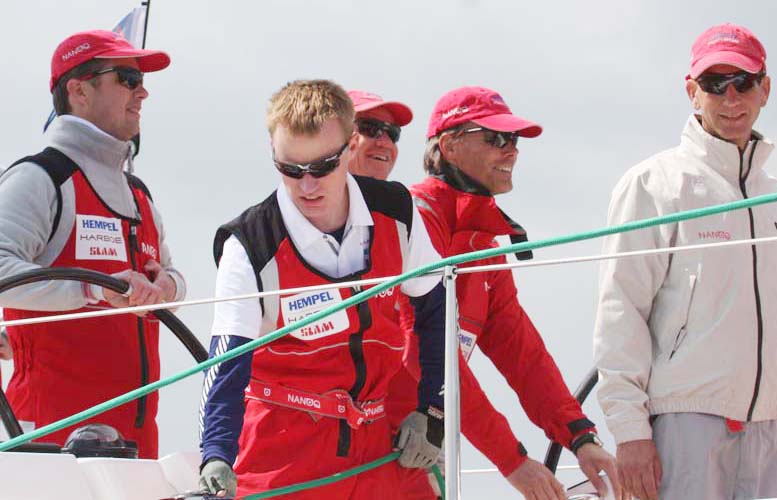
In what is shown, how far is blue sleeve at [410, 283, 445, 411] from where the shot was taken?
3756mm

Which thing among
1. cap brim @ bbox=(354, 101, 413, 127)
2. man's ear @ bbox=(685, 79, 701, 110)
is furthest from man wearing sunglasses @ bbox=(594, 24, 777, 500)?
cap brim @ bbox=(354, 101, 413, 127)

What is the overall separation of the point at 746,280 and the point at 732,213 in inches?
8.0

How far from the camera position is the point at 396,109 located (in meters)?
5.11

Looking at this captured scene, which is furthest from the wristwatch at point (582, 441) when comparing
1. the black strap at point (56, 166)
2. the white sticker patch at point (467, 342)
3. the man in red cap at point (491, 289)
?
the black strap at point (56, 166)

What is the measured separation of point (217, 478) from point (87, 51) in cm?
A: 212

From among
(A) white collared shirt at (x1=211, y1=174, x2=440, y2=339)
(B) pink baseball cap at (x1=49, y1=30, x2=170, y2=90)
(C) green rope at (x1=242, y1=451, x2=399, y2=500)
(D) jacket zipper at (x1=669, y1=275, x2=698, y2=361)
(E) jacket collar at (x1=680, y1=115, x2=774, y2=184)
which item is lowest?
(C) green rope at (x1=242, y1=451, x2=399, y2=500)

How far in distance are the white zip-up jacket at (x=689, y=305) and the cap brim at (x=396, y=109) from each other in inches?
52.0

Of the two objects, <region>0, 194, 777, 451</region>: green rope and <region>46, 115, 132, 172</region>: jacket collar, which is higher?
<region>46, 115, 132, 172</region>: jacket collar

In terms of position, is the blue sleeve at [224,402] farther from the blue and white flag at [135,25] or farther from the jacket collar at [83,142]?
the blue and white flag at [135,25]

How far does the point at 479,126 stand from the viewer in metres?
4.55

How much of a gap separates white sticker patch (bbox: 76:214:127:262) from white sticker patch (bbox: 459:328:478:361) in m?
1.18

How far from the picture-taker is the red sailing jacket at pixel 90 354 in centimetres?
447

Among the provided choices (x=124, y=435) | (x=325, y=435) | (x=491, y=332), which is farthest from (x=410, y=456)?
(x=124, y=435)

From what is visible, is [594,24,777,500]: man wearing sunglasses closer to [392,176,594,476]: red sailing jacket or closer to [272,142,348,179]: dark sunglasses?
[392,176,594,476]: red sailing jacket
